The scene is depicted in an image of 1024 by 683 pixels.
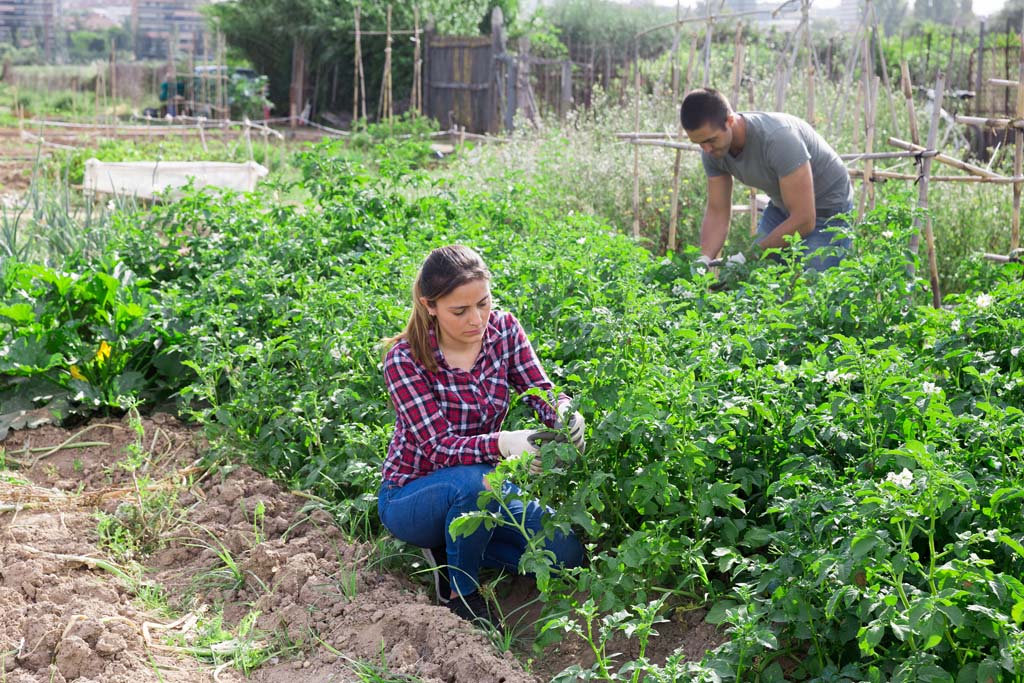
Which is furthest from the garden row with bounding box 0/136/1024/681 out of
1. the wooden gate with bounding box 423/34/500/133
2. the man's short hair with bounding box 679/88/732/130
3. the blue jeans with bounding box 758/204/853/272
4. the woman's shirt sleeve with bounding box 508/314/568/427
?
the wooden gate with bounding box 423/34/500/133

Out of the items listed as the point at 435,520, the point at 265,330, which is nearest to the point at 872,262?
the point at 435,520

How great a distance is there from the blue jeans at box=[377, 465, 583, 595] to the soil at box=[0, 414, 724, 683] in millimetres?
142

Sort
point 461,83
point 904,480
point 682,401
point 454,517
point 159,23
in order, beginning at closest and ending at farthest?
point 904,480 → point 682,401 → point 454,517 → point 461,83 → point 159,23

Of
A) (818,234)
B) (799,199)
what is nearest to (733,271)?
(799,199)

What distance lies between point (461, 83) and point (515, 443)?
53.9 ft

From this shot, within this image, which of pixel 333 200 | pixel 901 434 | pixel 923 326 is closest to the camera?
pixel 901 434

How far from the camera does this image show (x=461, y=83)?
18625 millimetres

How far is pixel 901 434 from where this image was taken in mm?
2768

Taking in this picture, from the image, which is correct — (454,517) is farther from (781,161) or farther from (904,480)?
(781,161)

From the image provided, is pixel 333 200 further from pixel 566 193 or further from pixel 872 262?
pixel 872 262

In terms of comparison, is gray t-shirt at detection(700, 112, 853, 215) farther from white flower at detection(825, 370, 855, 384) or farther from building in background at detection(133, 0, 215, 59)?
building in background at detection(133, 0, 215, 59)

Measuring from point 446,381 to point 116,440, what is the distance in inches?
80.6

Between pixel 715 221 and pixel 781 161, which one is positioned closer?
pixel 781 161

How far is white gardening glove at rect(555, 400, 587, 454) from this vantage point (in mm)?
2760
